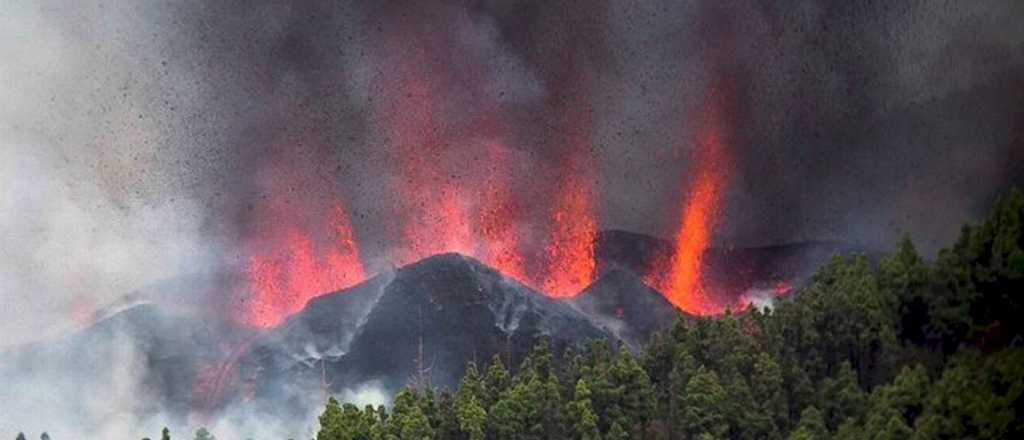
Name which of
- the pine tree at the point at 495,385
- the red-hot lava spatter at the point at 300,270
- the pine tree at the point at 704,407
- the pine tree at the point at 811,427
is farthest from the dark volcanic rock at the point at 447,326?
the pine tree at the point at 811,427

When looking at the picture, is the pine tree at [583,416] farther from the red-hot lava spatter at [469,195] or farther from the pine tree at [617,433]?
the red-hot lava spatter at [469,195]

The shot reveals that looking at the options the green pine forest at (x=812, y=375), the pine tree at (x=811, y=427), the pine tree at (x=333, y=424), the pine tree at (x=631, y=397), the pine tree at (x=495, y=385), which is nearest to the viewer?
the green pine forest at (x=812, y=375)

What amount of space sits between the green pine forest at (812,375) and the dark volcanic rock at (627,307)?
837 centimetres

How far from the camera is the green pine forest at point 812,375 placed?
28.7 meters

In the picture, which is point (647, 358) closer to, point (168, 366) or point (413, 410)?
point (413, 410)

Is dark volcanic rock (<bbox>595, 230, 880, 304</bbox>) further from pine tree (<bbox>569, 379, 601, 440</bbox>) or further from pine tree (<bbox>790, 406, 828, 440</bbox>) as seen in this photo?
pine tree (<bbox>790, 406, 828, 440</bbox>)

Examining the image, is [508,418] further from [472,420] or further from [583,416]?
[583,416]

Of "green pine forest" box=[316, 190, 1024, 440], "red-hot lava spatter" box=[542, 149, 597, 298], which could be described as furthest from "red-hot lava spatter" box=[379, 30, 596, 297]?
"green pine forest" box=[316, 190, 1024, 440]

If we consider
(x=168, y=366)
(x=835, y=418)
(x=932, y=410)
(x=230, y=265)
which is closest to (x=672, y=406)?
(x=835, y=418)

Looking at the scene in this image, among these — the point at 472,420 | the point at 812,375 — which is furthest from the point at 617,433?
the point at 812,375

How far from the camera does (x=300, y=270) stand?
195ft

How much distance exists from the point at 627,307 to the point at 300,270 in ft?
43.7

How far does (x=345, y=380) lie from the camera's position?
4569 centimetres

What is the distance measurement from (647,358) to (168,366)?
1571 cm
